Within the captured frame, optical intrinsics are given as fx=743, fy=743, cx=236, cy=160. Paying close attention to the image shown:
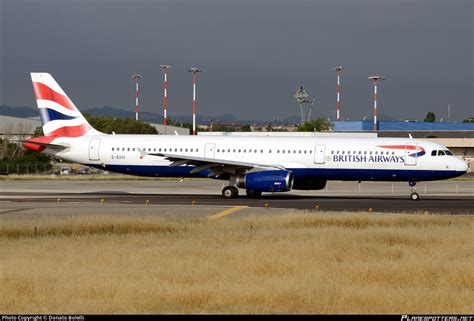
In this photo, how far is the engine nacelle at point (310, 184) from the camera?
135 feet

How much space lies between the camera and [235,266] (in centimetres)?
1709

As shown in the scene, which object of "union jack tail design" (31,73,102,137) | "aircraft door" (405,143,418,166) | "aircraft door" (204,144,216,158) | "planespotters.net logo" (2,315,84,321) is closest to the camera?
"planespotters.net logo" (2,315,84,321)

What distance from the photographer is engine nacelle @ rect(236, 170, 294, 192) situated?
125 feet

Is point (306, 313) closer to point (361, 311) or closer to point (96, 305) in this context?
point (361, 311)

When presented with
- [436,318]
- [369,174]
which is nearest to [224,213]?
[369,174]

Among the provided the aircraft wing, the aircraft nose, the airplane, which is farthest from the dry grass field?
the aircraft nose

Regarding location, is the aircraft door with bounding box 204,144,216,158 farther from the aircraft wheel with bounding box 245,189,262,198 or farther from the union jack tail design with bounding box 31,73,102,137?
the union jack tail design with bounding box 31,73,102,137

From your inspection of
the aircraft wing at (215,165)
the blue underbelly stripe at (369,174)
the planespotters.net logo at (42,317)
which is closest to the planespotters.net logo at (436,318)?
the planespotters.net logo at (42,317)

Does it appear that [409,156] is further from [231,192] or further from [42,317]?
[42,317]

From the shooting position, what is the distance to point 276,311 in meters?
12.7

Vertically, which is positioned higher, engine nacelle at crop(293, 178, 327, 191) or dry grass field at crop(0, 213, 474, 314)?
engine nacelle at crop(293, 178, 327, 191)

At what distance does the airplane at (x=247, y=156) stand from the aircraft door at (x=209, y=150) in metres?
0.07

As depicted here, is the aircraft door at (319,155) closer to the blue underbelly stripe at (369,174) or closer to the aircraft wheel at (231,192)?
the blue underbelly stripe at (369,174)

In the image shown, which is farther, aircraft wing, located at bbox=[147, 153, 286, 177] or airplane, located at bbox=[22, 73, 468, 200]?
airplane, located at bbox=[22, 73, 468, 200]
